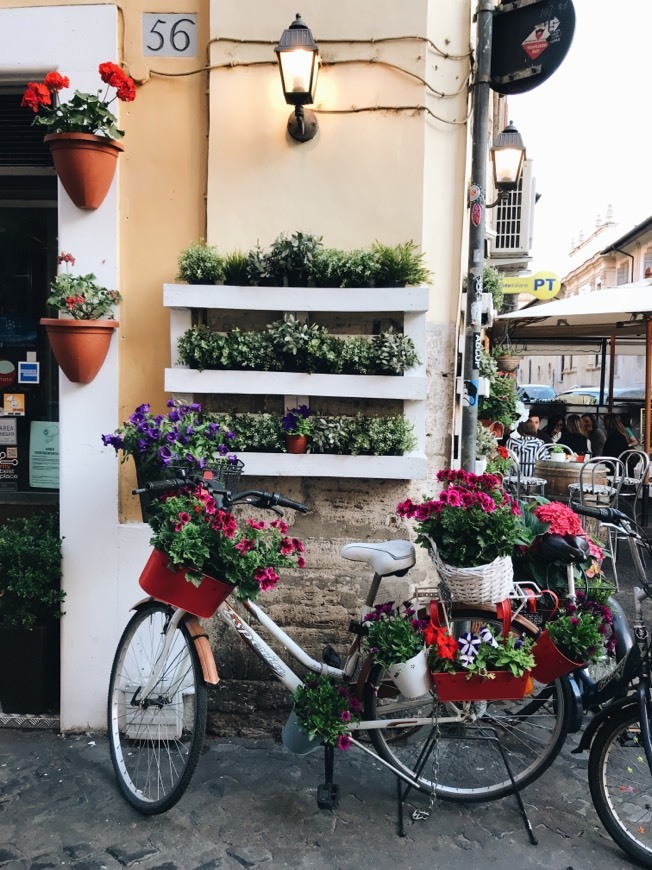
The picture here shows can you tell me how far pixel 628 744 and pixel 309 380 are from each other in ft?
7.02

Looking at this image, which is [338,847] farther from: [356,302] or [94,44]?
[94,44]

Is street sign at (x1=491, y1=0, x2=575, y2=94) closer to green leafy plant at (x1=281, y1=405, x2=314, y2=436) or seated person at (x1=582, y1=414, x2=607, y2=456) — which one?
green leafy plant at (x1=281, y1=405, x2=314, y2=436)

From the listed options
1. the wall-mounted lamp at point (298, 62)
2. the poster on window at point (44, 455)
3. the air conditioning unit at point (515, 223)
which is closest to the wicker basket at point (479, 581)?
the wall-mounted lamp at point (298, 62)

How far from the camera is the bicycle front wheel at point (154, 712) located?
312 centimetres

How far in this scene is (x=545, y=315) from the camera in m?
8.57

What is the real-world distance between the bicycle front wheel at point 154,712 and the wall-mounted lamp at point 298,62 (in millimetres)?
2492

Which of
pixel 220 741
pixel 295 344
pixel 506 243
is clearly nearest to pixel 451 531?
pixel 295 344

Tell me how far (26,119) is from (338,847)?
13.9 ft

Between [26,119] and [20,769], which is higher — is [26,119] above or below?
above

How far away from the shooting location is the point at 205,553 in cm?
289

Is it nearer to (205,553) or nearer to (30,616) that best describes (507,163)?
(205,553)

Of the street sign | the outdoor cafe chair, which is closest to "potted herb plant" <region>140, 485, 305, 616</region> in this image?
the street sign

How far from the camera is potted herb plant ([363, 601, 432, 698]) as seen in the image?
3.01 metres

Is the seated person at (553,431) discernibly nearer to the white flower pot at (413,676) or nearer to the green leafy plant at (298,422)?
the green leafy plant at (298,422)
